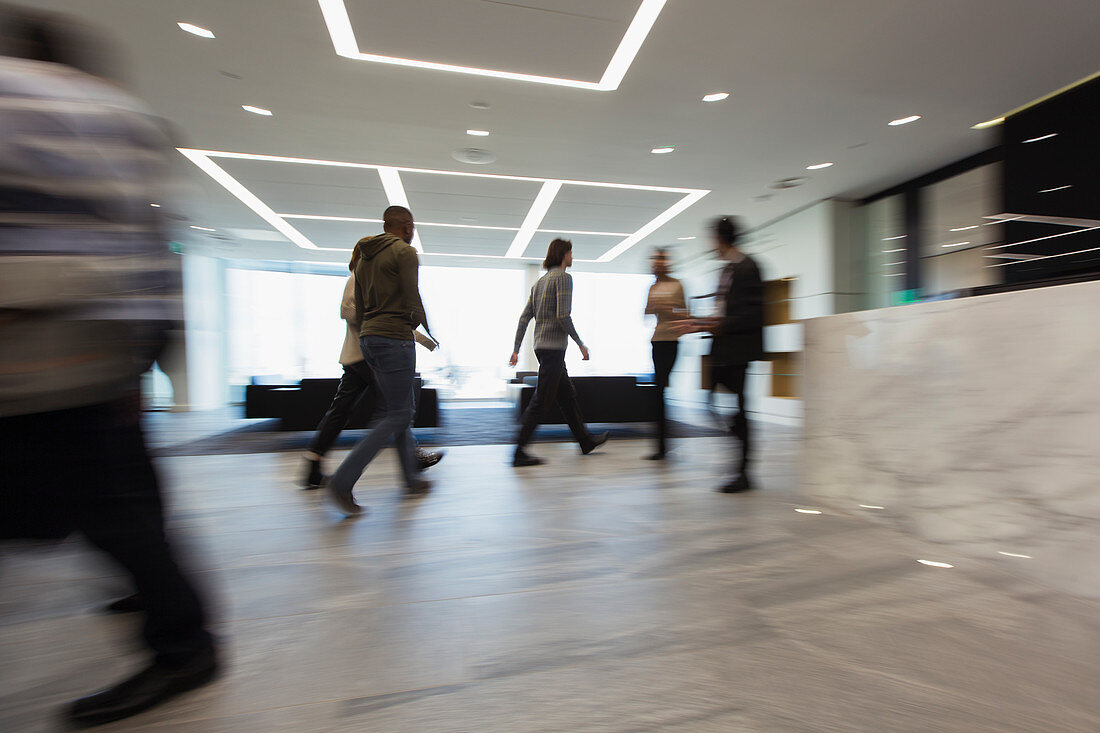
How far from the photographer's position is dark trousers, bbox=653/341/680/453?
11.8ft

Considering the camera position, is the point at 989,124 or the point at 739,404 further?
the point at 989,124

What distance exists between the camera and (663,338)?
361 cm

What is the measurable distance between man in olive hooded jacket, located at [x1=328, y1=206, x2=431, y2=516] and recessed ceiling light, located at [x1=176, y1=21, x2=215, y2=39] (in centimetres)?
232

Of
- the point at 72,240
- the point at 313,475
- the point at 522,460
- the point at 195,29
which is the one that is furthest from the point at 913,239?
the point at 72,240

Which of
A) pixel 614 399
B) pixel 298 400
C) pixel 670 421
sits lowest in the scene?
pixel 670 421

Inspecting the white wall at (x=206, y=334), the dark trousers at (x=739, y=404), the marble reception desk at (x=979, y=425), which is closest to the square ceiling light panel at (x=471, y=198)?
the white wall at (x=206, y=334)

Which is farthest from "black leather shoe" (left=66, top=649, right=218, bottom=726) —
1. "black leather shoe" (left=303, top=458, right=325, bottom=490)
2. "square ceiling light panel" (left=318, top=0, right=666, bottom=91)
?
"square ceiling light panel" (left=318, top=0, right=666, bottom=91)

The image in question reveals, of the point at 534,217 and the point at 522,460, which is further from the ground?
the point at 534,217

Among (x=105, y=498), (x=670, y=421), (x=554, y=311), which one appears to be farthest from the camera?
(x=670, y=421)

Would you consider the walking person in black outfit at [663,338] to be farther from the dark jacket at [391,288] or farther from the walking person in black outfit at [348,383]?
the dark jacket at [391,288]

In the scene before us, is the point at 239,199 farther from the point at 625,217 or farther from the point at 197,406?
the point at 625,217

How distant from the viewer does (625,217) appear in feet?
23.9

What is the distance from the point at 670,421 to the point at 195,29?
573 centimetres

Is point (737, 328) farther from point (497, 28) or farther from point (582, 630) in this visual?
point (497, 28)
